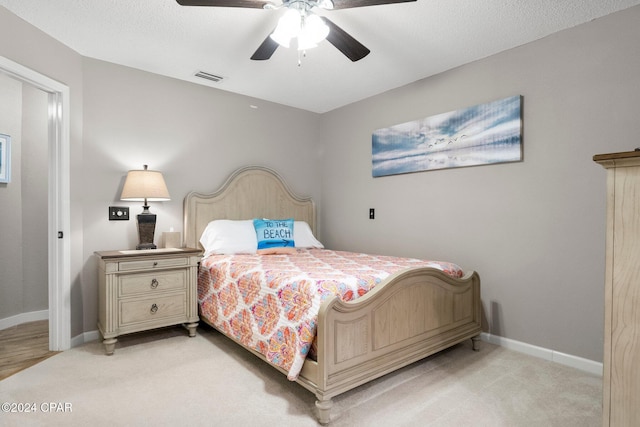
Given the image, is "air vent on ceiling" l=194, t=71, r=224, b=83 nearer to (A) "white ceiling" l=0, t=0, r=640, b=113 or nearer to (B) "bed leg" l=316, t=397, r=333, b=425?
(A) "white ceiling" l=0, t=0, r=640, b=113

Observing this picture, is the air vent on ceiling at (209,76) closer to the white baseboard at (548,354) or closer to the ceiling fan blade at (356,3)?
the ceiling fan blade at (356,3)

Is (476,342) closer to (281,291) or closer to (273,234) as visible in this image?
(281,291)

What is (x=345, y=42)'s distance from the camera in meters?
2.21

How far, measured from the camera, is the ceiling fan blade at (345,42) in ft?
6.81

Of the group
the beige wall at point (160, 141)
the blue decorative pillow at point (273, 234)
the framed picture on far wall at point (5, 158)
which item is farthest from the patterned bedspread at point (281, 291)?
the framed picture on far wall at point (5, 158)

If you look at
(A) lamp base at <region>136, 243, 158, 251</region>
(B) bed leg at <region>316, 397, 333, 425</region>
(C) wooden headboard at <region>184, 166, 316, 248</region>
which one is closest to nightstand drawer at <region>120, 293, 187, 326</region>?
(A) lamp base at <region>136, 243, 158, 251</region>

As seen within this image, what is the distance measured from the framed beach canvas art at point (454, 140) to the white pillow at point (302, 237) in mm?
986

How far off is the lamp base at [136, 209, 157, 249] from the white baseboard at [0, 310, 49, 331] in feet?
4.73

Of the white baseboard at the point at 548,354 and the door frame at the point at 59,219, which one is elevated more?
the door frame at the point at 59,219

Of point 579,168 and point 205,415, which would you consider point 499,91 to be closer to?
point 579,168

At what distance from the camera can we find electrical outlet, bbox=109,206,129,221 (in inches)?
120

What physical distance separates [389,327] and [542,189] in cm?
158

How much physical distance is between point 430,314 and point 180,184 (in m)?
2.57

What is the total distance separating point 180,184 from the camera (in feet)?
11.3
